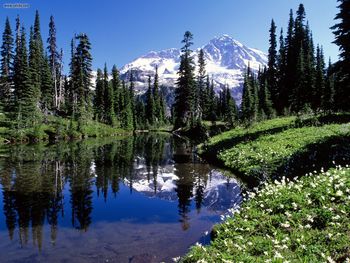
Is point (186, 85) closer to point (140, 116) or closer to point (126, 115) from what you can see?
point (126, 115)

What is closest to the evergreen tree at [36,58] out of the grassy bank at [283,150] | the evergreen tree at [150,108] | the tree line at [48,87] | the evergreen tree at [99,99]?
the tree line at [48,87]

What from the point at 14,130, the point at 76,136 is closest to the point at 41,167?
the point at 14,130

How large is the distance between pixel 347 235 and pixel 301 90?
48.2 metres

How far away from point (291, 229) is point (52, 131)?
5530cm

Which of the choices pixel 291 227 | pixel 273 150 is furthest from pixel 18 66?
pixel 291 227

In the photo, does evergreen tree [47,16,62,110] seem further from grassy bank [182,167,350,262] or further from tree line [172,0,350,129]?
grassy bank [182,167,350,262]

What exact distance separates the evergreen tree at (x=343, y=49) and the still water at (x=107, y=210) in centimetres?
1061

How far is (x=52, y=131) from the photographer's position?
195 feet

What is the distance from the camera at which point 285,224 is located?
9.39 meters

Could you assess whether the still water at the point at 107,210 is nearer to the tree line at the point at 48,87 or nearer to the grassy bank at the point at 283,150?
the grassy bank at the point at 283,150

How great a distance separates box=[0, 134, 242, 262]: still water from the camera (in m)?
10.9

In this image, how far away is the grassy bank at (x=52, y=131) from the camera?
172 feet

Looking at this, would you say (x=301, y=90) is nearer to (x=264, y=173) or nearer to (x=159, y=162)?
(x=159, y=162)

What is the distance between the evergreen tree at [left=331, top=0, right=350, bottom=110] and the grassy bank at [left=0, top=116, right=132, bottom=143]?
145 ft
